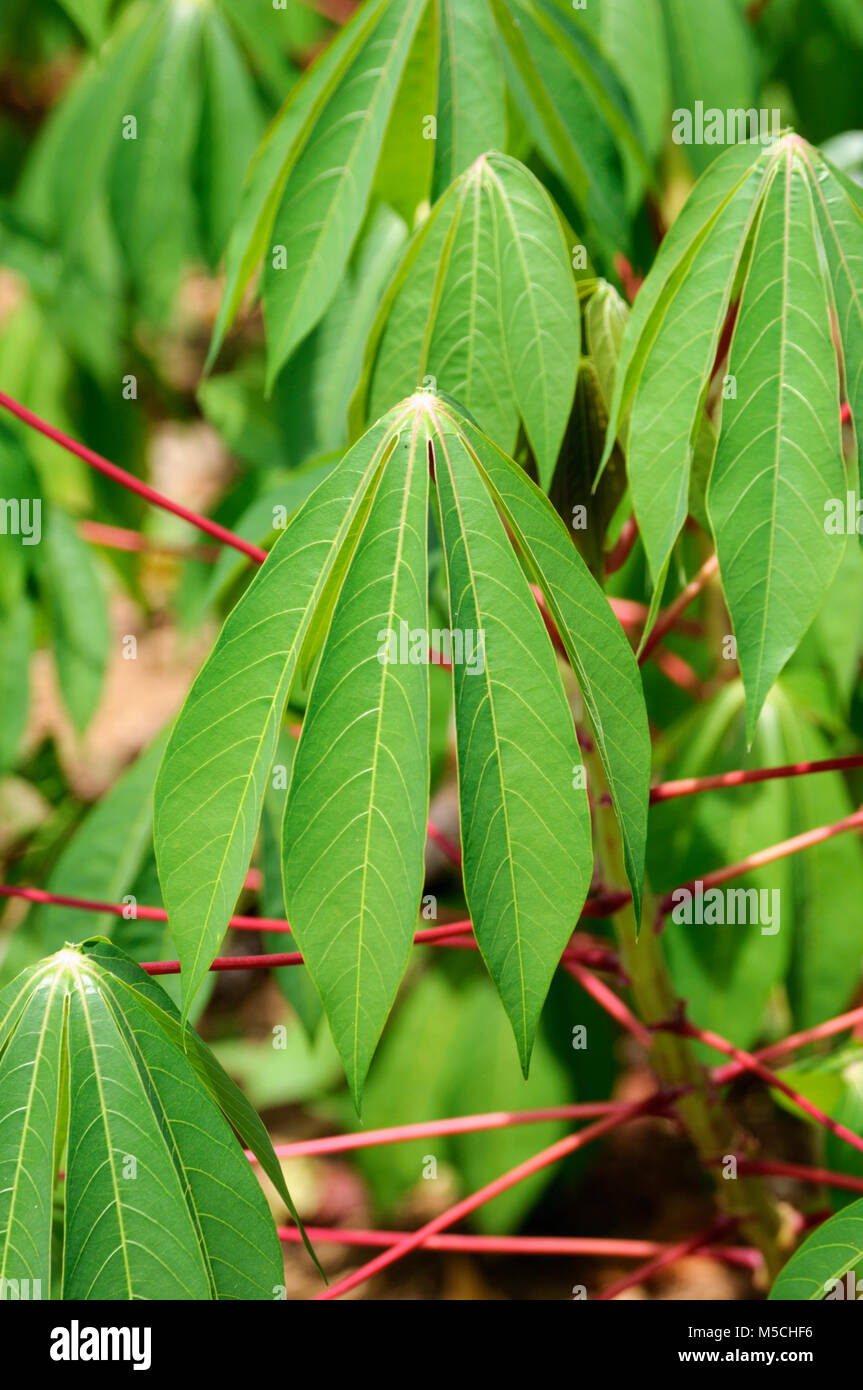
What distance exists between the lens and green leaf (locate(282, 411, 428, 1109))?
1.98ft

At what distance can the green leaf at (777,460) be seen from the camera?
0.68m

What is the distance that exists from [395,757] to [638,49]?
0.88 m

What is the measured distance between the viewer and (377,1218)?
7.90 feet

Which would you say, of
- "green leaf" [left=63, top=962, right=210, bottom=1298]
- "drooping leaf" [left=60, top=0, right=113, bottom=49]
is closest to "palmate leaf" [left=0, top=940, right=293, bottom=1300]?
"green leaf" [left=63, top=962, right=210, bottom=1298]

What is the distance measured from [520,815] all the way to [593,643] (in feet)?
0.35

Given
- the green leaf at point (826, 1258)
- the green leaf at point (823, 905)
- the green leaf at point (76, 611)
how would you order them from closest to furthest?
1. the green leaf at point (826, 1258)
2. the green leaf at point (823, 905)
3. the green leaf at point (76, 611)

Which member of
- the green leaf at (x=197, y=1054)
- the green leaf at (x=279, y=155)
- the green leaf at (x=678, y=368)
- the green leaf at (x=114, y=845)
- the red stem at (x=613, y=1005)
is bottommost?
the green leaf at (x=197, y=1054)

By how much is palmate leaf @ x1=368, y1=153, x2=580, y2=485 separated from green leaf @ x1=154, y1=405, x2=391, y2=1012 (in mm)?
213

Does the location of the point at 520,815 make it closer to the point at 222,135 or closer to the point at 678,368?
the point at 678,368

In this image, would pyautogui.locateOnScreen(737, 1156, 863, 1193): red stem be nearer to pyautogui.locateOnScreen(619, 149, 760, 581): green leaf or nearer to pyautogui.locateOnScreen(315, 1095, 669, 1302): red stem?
pyautogui.locateOnScreen(315, 1095, 669, 1302): red stem

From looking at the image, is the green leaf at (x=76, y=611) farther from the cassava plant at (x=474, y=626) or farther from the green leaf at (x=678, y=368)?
the green leaf at (x=678, y=368)

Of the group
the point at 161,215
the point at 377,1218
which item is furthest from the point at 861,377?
the point at 377,1218

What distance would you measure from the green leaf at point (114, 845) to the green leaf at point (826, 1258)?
72 cm

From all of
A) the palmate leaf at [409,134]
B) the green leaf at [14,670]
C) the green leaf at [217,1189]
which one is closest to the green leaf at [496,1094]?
the green leaf at [14,670]
